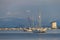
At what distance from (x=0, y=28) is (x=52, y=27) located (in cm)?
346

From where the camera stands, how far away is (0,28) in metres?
15.4

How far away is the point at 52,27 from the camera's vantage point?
53.1 feet
